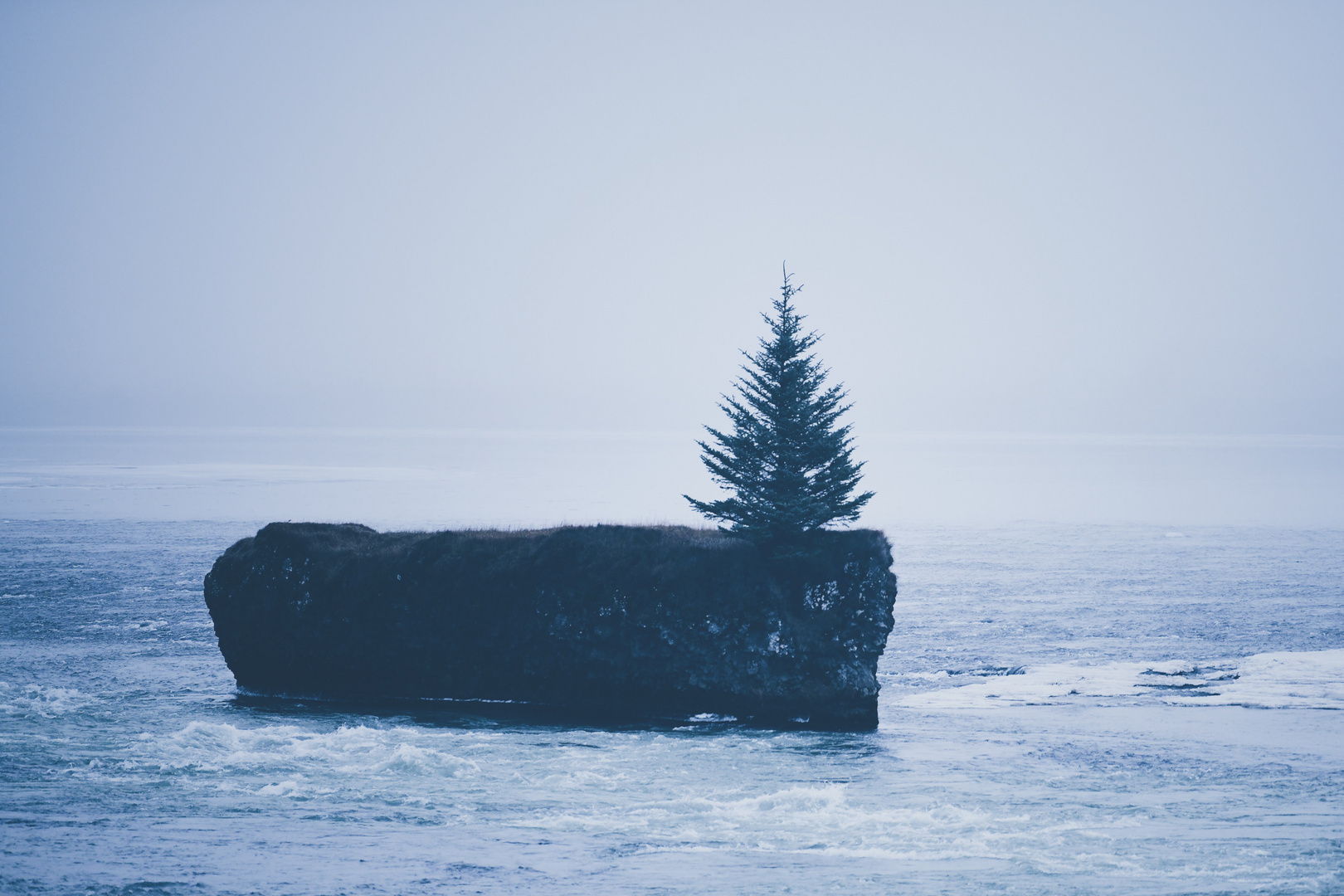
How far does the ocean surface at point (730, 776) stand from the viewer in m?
23.5

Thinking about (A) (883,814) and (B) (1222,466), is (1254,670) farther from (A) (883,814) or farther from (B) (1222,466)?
(B) (1222,466)

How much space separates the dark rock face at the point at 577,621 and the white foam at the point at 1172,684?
176 inches

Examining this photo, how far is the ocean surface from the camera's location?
2345 centimetres

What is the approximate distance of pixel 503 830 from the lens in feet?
84.9

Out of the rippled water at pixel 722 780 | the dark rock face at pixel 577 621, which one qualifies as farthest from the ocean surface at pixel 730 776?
the dark rock face at pixel 577 621

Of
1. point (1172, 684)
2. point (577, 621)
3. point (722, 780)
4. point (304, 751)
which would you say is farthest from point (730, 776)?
point (1172, 684)

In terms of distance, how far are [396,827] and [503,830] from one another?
102 inches

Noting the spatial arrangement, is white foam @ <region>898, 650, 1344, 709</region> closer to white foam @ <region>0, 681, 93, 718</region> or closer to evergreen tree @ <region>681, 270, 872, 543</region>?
evergreen tree @ <region>681, 270, 872, 543</region>

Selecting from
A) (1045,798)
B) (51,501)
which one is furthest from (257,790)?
(51,501)

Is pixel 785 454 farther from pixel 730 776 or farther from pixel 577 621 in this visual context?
pixel 730 776

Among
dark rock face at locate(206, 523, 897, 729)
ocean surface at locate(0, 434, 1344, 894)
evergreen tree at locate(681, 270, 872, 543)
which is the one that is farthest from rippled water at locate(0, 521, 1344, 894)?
evergreen tree at locate(681, 270, 872, 543)

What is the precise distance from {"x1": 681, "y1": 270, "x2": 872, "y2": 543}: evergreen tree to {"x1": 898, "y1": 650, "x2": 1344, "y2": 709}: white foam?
778 centimetres

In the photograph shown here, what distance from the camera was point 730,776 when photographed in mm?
30297

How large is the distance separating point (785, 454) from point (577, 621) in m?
10.0
